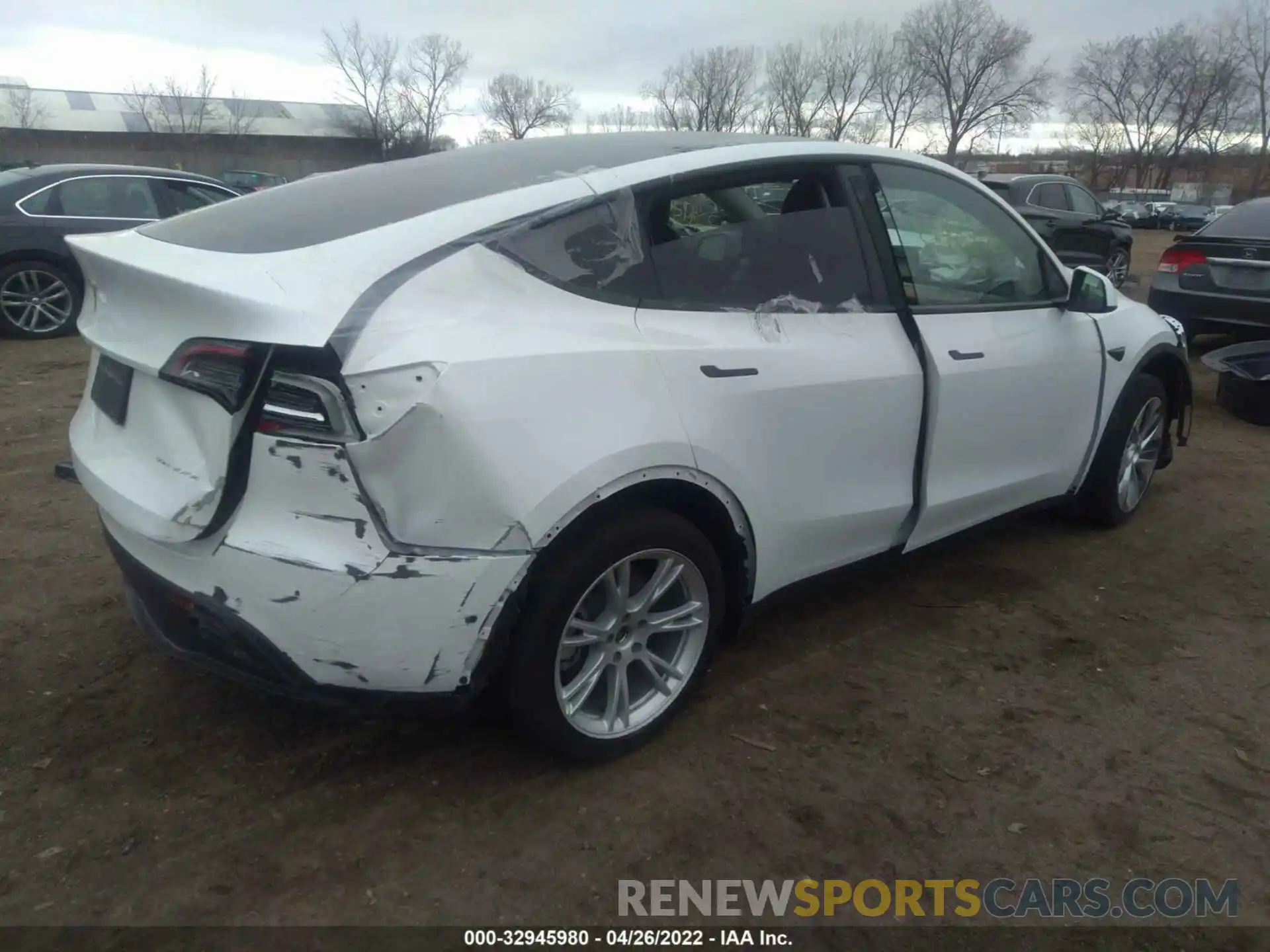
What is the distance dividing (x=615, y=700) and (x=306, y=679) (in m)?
0.85

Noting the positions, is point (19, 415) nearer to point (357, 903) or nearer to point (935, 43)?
point (357, 903)

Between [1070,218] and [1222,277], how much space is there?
6849 millimetres

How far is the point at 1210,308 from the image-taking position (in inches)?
305

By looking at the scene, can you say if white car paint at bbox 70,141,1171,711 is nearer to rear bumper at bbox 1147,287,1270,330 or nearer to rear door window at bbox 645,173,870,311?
rear door window at bbox 645,173,870,311

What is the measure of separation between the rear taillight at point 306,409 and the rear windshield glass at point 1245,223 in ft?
25.9

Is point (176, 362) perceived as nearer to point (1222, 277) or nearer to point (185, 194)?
point (1222, 277)

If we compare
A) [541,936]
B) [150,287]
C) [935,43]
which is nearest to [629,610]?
[541,936]

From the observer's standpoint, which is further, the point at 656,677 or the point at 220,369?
the point at 656,677

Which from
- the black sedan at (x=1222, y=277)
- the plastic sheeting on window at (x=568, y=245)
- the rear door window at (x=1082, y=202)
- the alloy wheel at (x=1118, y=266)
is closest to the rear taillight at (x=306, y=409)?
the plastic sheeting on window at (x=568, y=245)

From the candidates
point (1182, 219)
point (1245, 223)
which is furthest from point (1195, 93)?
point (1245, 223)

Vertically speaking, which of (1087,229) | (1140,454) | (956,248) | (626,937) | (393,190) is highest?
(393,190)

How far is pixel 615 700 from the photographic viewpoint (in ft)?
8.80

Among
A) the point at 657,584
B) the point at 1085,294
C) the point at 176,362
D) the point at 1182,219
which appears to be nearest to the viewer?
the point at 176,362

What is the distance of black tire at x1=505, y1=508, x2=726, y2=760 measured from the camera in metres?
2.36
